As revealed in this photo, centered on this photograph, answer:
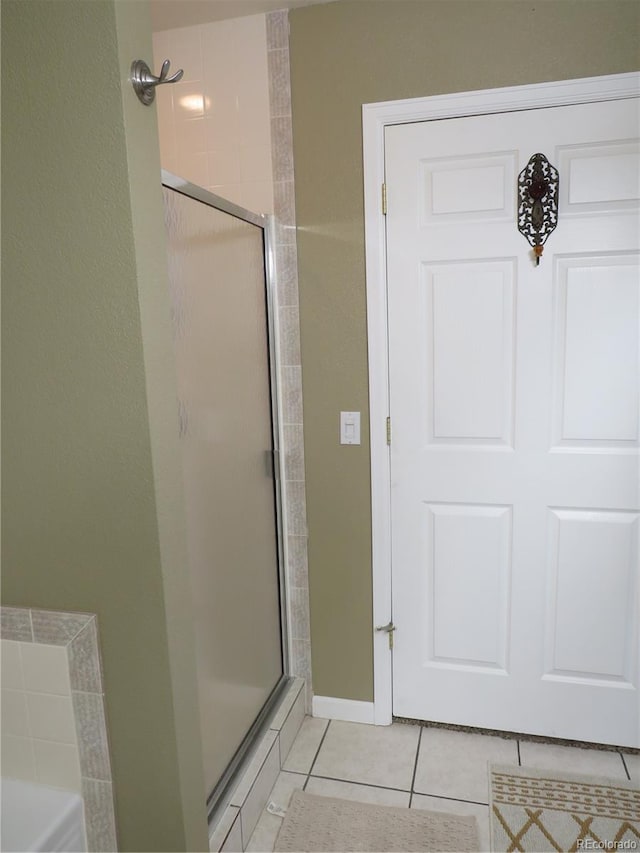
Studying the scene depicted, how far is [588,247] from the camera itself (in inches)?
73.8

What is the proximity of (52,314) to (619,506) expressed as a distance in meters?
1.71

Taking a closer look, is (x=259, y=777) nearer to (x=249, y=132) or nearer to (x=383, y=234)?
(x=383, y=234)

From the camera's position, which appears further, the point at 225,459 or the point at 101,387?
the point at 225,459

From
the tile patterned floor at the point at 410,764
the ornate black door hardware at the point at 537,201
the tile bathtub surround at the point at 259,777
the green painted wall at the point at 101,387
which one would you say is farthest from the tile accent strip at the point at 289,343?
the green painted wall at the point at 101,387

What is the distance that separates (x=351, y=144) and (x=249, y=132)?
353 millimetres

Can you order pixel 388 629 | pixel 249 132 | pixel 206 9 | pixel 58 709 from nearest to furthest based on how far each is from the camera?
pixel 58 709
pixel 206 9
pixel 249 132
pixel 388 629

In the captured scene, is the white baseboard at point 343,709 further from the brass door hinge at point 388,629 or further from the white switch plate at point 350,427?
the white switch plate at point 350,427

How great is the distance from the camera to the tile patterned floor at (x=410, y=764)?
6.18 feet

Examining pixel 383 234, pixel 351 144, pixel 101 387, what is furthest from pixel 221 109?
pixel 101 387

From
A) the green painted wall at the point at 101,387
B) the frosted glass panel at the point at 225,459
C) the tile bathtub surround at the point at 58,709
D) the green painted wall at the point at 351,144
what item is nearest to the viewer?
the green painted wall at the point at 101,387

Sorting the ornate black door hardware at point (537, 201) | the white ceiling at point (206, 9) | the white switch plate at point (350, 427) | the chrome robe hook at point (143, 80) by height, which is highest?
the white ceiling at point (206, 9)

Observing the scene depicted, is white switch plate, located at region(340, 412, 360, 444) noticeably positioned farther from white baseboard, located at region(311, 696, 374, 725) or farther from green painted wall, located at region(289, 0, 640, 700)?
white baseboard, located at region(311, 696, 374, 725)

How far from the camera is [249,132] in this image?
2.07m

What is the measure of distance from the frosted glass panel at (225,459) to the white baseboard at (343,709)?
25cm
